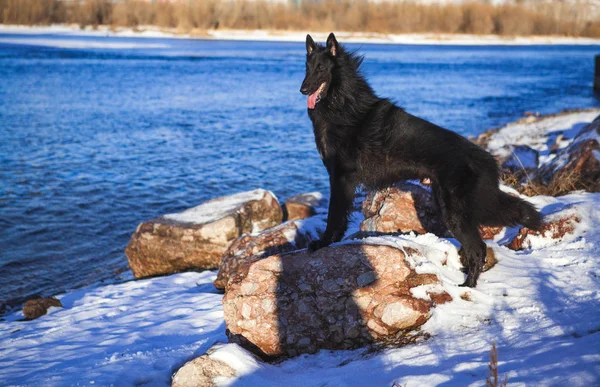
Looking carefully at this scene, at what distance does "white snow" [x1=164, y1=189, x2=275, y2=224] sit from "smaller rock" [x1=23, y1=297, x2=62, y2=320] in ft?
7.14

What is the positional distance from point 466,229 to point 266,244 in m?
2.54

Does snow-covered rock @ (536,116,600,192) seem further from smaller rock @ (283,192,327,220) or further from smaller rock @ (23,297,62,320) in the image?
smaller rock @ (23,297,62,320)

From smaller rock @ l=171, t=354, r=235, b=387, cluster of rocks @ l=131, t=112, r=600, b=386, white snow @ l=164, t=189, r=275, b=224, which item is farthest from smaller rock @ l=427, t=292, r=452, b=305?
white snow @ l=164, t=189, r=275, b=224

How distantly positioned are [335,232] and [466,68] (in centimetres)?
3692

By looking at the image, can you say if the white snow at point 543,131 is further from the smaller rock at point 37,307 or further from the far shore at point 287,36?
the far shore at point 287,36

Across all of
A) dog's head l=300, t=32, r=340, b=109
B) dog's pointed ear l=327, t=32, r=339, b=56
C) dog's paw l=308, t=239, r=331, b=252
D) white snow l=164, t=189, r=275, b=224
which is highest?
dog's pointed ear l=327, t=32, r=339, b=56

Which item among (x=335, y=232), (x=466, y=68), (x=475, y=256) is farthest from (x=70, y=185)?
(x=466, y=68)

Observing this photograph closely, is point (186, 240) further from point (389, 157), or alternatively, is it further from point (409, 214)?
point (389, 157)

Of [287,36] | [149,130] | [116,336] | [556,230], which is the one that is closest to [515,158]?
[556,230]

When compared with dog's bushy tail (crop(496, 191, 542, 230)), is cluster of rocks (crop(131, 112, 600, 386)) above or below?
below

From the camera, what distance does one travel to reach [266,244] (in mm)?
6410

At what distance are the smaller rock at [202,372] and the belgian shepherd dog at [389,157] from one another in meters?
1.42

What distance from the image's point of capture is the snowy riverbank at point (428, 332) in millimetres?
3387

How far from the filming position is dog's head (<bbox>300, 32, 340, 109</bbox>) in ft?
17.1
